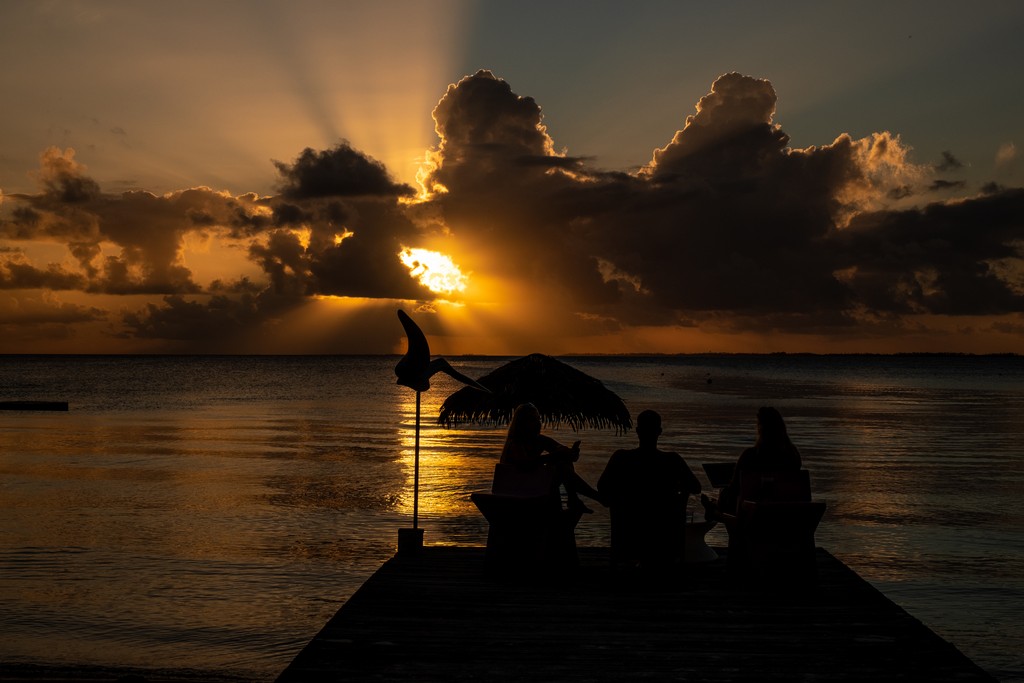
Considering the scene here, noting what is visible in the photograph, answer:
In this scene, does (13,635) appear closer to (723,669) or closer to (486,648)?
(486,648)

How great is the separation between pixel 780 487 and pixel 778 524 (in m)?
0.35

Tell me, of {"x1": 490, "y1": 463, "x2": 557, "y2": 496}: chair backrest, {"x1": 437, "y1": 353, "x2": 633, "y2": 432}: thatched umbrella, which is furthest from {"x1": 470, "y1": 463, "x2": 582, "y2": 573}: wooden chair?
{"x1": 437, "y1": 353, "x2": 633, "y2": 432}: thatched umbrella

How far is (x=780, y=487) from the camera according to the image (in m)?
8.29

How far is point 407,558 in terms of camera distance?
10.0 metres

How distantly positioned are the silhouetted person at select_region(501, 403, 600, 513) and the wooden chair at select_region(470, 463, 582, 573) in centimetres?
7

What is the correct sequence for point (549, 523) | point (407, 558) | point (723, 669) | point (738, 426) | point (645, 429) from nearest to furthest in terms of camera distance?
point (723, 669) < point (645, 429) < point (549, 523) < point (407, 558) < point (738, 426)

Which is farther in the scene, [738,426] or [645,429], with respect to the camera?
[738,426]

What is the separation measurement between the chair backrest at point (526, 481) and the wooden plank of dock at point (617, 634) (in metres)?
0.84

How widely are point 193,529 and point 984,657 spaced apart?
43.3 feet

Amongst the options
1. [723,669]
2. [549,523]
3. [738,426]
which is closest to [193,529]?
[549,523]

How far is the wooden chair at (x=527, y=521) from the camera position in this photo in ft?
28.2

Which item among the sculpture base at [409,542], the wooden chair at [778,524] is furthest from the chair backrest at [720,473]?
the sculpture base at [409,542]

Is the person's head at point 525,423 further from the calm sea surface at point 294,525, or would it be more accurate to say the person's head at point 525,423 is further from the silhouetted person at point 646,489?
the calm sea surface at point 294,525

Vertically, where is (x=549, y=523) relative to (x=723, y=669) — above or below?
above
